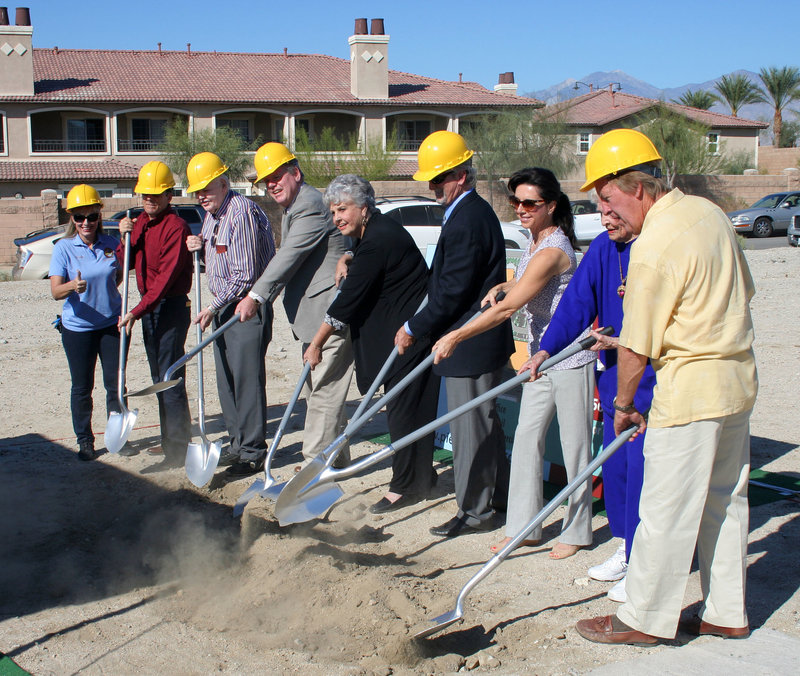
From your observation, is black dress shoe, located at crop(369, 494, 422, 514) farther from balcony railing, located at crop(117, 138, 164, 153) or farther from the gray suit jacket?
balcony railing, located at crop(117, 138, 164, 153)

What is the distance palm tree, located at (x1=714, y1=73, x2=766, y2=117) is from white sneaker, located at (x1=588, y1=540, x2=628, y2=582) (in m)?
63.4

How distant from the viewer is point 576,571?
4.44 m

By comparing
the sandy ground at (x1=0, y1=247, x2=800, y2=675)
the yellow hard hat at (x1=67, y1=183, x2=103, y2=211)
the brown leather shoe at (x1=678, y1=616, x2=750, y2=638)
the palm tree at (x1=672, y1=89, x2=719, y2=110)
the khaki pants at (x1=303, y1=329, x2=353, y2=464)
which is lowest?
the sandy ground at (x1=0, y1=247, x2=800, y2=675)

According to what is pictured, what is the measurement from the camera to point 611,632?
3.57 metres

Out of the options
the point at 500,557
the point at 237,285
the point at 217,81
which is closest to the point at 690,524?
the point at 500,557

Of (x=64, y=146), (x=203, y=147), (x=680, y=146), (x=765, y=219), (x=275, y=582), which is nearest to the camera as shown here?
(x=275, y=582)

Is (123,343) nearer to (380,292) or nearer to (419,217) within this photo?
(380,292)

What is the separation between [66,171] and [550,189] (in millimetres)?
40108

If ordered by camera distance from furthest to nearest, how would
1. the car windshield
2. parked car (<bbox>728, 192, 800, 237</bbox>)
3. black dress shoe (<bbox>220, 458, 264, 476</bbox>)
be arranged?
1. the car windshield
2. parked car (<bbox>728, 192, 800, 237</bbox>)
3. black dress shoe (<bbox>220, 458, 264, 476</bbox>)

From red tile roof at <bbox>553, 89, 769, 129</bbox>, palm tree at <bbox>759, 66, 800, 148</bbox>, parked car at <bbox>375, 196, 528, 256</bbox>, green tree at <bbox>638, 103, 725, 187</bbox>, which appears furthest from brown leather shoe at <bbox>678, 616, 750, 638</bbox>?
palm tree at <bbox>759, 66, 800, 148</bbox>

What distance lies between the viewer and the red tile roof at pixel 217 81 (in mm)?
42844

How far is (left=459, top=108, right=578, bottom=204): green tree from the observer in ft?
134

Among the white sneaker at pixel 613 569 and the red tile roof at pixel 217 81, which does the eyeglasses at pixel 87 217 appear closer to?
the white sneaker at pixel 613 569

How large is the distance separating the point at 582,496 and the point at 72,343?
4.10m
